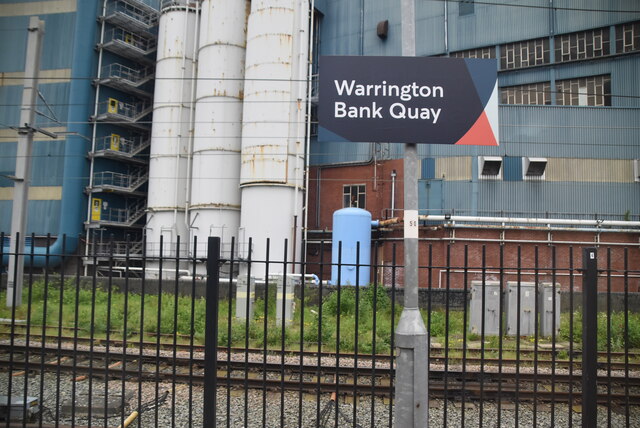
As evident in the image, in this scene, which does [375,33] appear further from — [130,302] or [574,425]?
[574,425]

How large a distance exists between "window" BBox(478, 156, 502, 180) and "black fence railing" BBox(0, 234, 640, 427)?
924 cm

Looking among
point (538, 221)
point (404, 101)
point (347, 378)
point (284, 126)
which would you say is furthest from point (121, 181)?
point (404, 101)

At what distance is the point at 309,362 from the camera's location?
9531mm

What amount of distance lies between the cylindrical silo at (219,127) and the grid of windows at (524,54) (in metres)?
15.4

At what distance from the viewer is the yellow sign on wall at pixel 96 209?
30516mm

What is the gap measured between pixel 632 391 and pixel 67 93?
32.8 m

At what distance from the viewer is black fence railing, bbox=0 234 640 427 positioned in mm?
4570

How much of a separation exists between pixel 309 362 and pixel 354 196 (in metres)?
19.5

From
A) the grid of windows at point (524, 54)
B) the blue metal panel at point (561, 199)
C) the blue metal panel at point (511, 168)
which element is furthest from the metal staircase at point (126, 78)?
the blue metal panel at point (511, 168)

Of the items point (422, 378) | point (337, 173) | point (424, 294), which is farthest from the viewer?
point (337, 173)

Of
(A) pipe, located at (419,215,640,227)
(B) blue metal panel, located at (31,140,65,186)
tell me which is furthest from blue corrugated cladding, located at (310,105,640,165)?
(B) blue metal panel, located at (31,140,65,186)

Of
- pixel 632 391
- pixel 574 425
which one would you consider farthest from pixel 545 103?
pixel 574 425

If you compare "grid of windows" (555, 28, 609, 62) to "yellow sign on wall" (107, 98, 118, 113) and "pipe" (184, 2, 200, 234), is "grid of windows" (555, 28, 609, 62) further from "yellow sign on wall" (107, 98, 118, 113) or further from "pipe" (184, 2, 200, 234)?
"yellow sign on wall" (107, 98, 118, 113)

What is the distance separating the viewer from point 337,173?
29.4 metres
